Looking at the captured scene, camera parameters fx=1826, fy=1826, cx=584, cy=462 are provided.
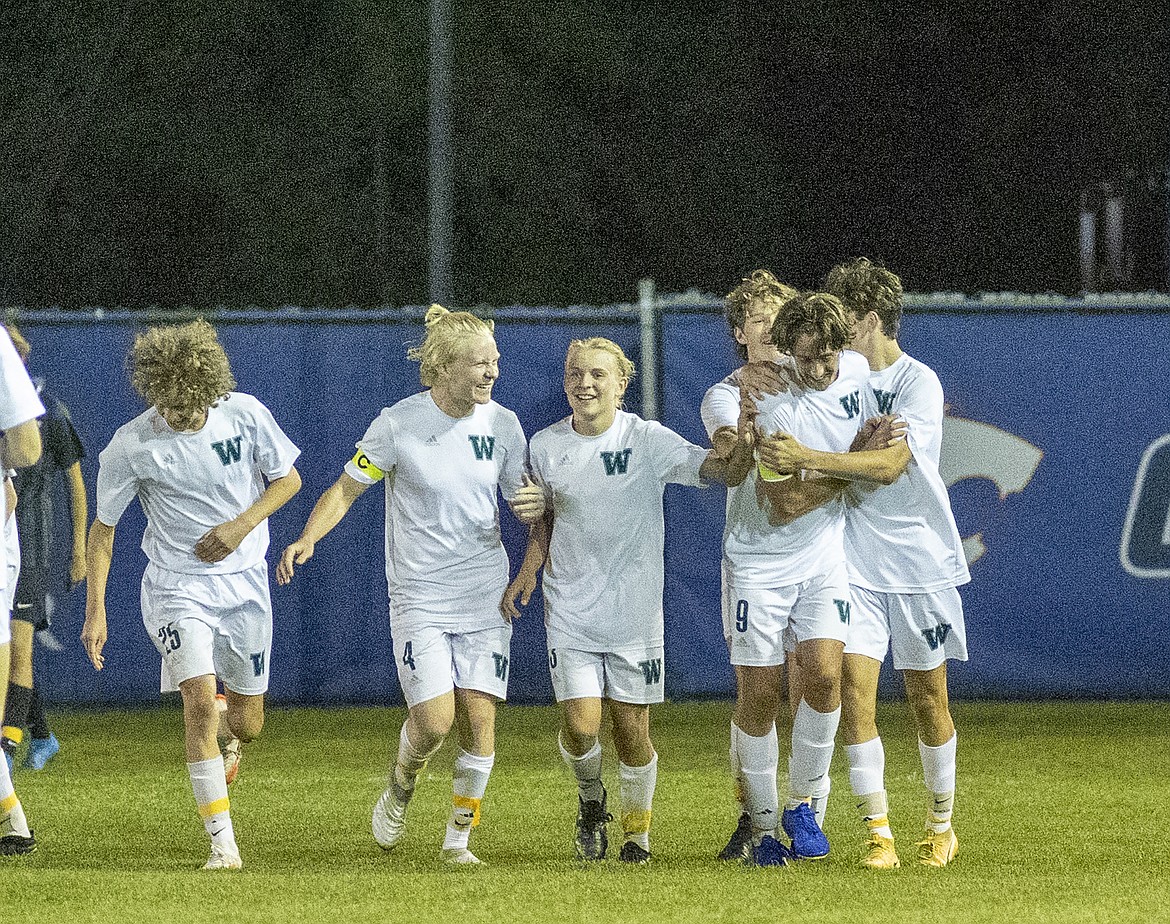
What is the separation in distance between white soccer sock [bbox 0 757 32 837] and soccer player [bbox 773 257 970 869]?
9.69 feet

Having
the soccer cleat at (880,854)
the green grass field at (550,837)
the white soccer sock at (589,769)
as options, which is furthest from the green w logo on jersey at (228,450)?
the soccer cleat at (880,854)

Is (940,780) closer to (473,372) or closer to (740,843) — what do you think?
(740,843)

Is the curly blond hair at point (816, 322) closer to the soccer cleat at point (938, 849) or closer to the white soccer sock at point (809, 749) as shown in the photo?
the white soccer sock at point (809, 749)

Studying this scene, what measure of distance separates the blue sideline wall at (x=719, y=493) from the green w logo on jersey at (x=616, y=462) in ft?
12.9

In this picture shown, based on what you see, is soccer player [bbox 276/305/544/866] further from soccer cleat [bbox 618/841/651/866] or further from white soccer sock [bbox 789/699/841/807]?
white soccer sock [bbox 789/699/841/807]

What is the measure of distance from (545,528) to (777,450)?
3.36ft

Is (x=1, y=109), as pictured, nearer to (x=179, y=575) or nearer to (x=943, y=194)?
(x=943, y=194)

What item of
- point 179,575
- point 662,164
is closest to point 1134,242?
point 662,164

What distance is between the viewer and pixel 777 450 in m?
6.10

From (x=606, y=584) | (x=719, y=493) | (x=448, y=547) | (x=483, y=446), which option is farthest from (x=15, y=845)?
(x=719, y=493)

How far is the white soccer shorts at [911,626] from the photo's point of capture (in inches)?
254

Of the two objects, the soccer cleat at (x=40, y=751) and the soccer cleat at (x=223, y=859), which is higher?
the soccer cleat at (x=223, y=859)

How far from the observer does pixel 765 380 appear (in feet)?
21.1

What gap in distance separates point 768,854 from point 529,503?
1475 mm
